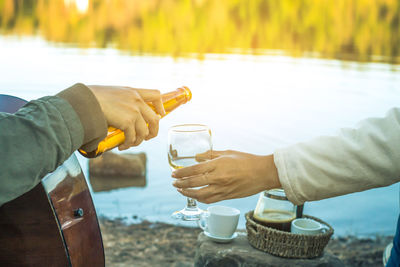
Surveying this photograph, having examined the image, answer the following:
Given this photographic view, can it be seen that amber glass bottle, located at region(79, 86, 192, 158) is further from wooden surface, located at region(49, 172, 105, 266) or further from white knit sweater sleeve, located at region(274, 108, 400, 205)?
white knit sweater sleeve, located at region(274, 108, 400, 205)

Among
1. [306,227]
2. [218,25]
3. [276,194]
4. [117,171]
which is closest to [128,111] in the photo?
[276,194]

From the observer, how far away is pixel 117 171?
4578 millimetres

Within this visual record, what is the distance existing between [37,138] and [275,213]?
1.50 m

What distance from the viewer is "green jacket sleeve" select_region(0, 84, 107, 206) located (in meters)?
0.62

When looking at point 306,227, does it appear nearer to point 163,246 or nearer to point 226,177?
point 226,177

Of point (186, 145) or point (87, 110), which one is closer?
point (87, 110)

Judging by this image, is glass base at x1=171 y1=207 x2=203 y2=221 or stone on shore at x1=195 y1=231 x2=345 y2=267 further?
stone on shore at x1=195 y1=231 x2=345 y2=267

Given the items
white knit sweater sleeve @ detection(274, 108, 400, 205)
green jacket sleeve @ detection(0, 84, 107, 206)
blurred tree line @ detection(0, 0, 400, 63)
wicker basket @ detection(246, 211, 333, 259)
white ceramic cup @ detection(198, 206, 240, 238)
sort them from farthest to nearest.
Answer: blurred tree line @ detection(0, 0, 400, 63)
white ceramic cup @ detection(198, 206, 240, 238)
wicker basket @ detection(246, 211, 333, 259)
white knit sweater sleeve @ detection(274, 108, 400, 205)
green jacket sleeve @ detection(0, 84, 107, 206)

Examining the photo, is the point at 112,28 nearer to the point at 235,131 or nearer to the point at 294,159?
the point at 235,131

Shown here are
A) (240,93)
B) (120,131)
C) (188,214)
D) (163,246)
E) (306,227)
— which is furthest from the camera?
(240,93)

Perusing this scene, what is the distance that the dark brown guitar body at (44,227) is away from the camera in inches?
32.9

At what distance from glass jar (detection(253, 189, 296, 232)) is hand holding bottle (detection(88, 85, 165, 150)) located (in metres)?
1.11

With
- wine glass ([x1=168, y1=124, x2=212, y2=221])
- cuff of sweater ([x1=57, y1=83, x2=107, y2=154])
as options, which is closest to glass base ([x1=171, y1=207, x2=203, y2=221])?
wine glass ([x1=168, y1=124, x2=212, y2=221])

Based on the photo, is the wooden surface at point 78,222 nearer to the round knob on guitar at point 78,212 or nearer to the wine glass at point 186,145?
the round knob on guitar at point 78,212
